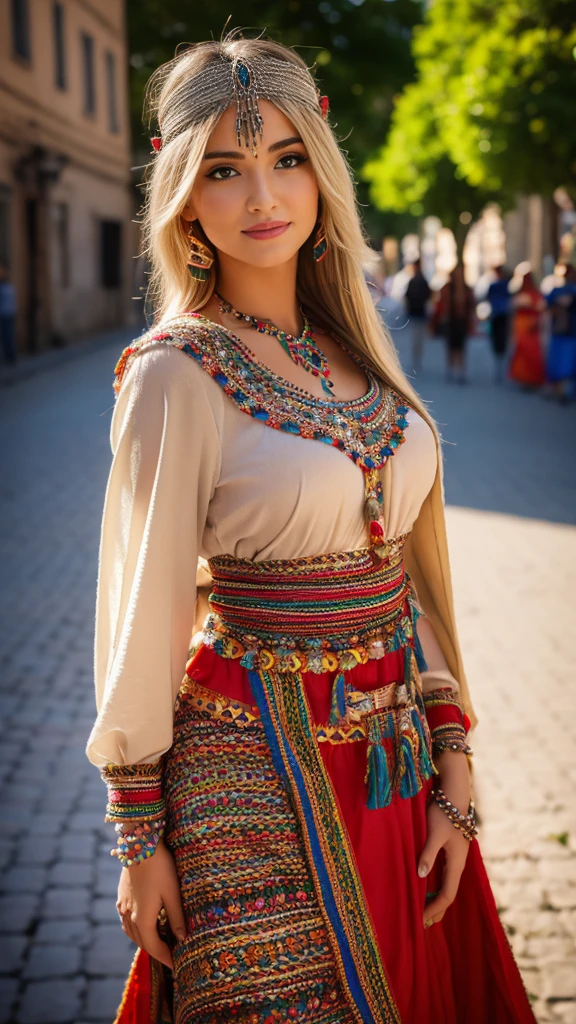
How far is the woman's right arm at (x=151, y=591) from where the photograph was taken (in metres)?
2.02

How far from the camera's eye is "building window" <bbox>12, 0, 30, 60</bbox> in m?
22.3

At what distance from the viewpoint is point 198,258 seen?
233cm

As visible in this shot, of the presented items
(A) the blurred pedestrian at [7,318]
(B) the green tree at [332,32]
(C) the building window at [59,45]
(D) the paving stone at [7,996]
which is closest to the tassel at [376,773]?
(D) the paving stone at [7,996]

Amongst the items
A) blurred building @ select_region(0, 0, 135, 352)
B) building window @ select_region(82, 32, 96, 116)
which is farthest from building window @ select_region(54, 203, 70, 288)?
building window @ select_region(82, 32, 96, 116)

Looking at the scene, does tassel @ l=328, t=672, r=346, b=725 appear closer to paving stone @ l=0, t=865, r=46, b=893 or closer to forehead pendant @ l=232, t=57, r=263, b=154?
forehead pendant @ l=232, t=57, r=263, b=154

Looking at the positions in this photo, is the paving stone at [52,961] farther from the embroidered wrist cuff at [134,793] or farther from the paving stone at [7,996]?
the embroidered wrist cuff at [134,793]

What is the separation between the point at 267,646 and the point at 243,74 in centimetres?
105

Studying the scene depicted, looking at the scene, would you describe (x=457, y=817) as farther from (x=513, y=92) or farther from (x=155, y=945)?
(x=513, y=92)

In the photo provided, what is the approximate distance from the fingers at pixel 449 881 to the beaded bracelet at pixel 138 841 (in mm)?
574

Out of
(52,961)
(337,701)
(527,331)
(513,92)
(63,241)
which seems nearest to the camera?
(337,701)

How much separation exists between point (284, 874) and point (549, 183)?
52.9 feet

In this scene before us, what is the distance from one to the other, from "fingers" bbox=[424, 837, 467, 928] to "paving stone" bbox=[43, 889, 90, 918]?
6.35 ft

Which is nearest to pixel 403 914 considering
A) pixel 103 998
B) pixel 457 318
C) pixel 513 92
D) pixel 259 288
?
pixel 259 288

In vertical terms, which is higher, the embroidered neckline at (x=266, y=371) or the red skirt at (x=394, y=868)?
the embroidered neckline at (x=266, y=371)
